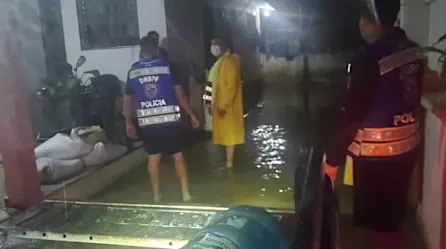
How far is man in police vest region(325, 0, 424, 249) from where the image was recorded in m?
1.11

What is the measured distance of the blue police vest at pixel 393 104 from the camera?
3.63ft

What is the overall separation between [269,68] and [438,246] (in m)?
0.58

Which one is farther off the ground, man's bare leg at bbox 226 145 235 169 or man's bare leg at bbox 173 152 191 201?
man's bare leg at bbox 226 145 235 169

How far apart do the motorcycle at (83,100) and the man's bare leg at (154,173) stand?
0.24 ft

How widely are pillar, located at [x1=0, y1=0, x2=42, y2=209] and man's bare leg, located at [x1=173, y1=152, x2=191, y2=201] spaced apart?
1.48 feet

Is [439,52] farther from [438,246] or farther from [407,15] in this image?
[438,246]

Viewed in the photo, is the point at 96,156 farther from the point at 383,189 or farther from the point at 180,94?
the point at 383,189

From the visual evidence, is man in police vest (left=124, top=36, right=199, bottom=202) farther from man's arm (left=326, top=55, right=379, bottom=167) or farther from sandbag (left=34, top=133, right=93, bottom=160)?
man's arm (left=326, top=55, right=379, bottom=167)

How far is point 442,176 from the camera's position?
44.9 inches

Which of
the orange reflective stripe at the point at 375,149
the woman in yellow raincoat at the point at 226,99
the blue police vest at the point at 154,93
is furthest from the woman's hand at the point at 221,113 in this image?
the orange reflective stripe at the point at 375,149

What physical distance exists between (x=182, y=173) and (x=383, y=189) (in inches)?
20.9

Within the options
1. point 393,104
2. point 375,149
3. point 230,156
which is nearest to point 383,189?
point 375,149

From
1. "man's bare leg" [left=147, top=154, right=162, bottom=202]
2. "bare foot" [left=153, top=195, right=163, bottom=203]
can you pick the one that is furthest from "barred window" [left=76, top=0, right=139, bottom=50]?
"bare foot" [left=153, top=195, right=163, bottom=203]

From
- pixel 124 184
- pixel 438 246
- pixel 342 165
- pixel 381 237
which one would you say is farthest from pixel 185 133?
pixel 438 246
